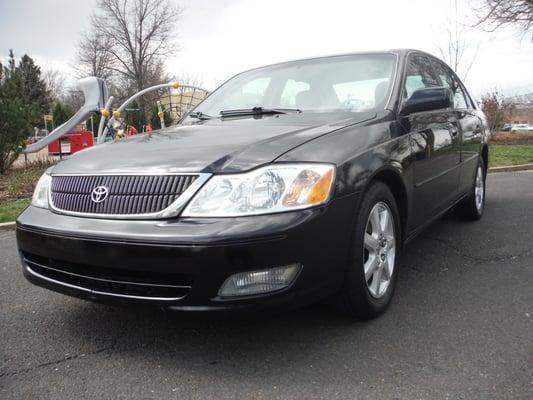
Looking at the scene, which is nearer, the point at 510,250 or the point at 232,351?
the point at 232,351

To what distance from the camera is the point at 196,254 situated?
207cm

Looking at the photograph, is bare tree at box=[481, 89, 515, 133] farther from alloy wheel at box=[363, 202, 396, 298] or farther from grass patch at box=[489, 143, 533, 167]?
alloy wheel at box=[363, 202, 396, 298]

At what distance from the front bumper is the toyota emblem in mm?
108

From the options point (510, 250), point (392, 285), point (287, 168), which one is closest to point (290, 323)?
point (392, 285)

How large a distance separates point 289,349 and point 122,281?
0.87 meters

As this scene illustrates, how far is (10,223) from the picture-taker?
5.57 meters

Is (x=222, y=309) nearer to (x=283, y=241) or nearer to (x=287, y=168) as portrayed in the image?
(x=283, y=241)

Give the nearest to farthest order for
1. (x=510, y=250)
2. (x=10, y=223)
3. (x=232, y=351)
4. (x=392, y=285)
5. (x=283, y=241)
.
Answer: (x=283, y=241) < (x=232, y=351) < (x=392, y=285) < (x=510, y=250) < (x=10, y=223)

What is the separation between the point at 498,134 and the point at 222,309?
1764cm

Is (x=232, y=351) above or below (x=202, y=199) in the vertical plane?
below

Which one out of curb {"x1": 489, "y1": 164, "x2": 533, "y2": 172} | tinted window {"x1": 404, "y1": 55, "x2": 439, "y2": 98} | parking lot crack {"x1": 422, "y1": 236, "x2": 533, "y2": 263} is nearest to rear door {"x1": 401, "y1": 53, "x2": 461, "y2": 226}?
tinted window {"x1": 404, "y1": 55, "x2": 439, "y2": 98}

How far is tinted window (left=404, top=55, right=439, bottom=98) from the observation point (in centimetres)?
347

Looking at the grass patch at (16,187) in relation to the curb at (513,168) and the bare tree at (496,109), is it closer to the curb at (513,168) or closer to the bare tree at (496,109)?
the curb at (513,168)

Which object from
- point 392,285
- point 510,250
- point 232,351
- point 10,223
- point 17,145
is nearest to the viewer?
point 232,351
